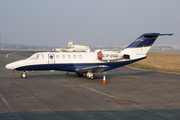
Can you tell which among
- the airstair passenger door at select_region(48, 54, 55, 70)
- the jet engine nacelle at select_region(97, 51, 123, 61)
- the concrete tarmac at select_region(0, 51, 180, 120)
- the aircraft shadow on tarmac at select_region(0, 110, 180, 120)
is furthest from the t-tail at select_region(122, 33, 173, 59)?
the aircraft shadow on tarmac at select_region(0, 110, 180, 120)

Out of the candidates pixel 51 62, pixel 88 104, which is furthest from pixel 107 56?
pixel 88 104

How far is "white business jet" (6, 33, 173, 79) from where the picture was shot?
22312 millimetres

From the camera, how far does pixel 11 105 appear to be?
11.8 metres

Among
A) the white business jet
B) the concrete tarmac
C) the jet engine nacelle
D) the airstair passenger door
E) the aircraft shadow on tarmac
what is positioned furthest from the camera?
the jet engine nacelle

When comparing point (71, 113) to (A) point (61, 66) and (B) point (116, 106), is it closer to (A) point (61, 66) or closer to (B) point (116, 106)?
(B) point (116, 106)

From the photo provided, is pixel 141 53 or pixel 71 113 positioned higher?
pixel 141 53

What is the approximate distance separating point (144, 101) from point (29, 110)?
22.2ft

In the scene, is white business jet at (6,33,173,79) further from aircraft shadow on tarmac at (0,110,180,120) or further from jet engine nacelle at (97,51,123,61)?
aircraft shadow on tarmac at (0,110,180,120)

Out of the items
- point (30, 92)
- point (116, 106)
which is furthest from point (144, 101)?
point (30, 92)

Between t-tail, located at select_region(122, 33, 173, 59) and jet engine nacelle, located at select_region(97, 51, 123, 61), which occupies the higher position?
t-tail, located at select_region(122, 33, 173, 59)

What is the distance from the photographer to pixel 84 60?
23297 mm

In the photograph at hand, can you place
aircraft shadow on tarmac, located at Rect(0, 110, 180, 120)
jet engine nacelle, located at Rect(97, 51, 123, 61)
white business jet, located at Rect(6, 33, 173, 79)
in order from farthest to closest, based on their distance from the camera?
jet engine nacelle, located at Rect(97, 51, 123, 61)
white business jet, located at Rect(6, 33, 173, 79)
aircraft shadow on tarmac, located at Rect(0, 110, 180, 120)

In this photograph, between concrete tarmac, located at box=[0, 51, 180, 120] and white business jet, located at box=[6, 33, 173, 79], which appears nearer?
concrete tarmac, located at box=[0, 51, 180, 120]

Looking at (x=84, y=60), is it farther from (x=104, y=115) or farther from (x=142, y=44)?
(x=104, y=115)
